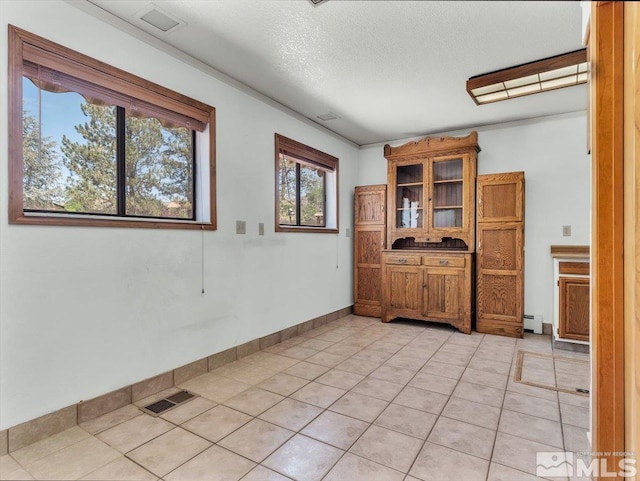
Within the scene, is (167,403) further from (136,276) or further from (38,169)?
(38,169)

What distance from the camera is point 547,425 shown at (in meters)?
2.01

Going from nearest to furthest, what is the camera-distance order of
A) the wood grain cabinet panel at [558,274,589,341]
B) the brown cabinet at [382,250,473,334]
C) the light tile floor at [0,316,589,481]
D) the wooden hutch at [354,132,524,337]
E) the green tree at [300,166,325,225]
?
the light tile floor at [0,316,589,481], the wood grain cabinet panel at [558,274,589,341], the wooden hutch at [354,132,524,337], the brown cabinet at [382,250,473,334], the green tree at [300,166,325,225]

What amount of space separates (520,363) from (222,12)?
142 inches

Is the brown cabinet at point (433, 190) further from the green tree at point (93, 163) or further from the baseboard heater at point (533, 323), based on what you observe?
the green tree at point (93, 163)

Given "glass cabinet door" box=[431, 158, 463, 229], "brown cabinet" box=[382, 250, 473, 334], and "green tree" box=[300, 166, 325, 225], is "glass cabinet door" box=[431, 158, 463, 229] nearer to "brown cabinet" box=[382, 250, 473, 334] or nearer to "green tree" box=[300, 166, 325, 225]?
"brown cabinet" box=[382, 250, 473, 334]

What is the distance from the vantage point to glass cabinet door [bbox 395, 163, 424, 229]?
4.55 m

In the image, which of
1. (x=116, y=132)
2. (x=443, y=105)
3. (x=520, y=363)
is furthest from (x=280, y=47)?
(x=520, y=363)

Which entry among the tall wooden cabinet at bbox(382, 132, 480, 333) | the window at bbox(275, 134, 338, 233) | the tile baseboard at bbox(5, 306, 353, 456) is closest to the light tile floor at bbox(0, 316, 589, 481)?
the tile baseboard at bbox(5, 306, 353, 456)

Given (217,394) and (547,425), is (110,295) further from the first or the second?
(547,425)

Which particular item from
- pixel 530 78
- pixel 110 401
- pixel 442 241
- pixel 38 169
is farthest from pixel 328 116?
pixel 110 401

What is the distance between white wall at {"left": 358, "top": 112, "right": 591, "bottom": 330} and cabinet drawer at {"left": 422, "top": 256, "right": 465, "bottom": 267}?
32.3 inches

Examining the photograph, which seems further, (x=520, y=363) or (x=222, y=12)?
(x=520, y=363)

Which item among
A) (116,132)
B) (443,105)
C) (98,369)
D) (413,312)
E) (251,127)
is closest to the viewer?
(98,369)

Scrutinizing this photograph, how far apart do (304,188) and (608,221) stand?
340cm
